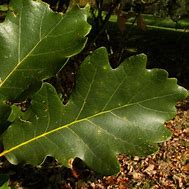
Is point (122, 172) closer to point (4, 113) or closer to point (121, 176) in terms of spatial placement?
point (121, 176)

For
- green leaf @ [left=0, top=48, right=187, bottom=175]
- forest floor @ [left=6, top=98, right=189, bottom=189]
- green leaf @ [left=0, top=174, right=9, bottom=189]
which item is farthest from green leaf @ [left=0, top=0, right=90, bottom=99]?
forest floor @ [left=6, top=98, right=189, bottom=189]

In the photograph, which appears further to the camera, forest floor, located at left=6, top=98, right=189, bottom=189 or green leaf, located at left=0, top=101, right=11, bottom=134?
forest floor, located at left=6, top=98, right=189, bottom=189

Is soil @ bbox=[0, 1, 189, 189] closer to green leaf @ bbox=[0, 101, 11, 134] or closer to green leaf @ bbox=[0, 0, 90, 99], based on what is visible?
green leaf @ bbox=[0, 0, 90, 99]

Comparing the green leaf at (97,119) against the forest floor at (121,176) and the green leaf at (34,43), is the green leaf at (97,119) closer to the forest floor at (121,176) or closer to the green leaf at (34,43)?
the green leaf at (34,43)

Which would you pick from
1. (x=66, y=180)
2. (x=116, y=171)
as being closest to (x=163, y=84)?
(x=116, y=171)

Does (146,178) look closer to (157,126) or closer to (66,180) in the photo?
(66,180)
